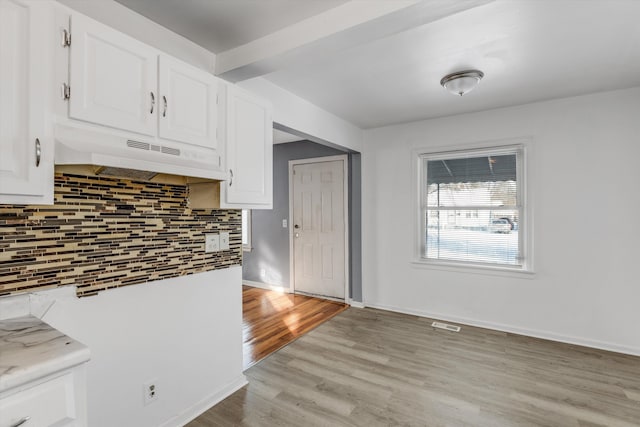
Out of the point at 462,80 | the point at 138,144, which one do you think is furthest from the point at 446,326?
the point at 138,144

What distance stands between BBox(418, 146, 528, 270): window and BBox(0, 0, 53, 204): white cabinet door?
3613 millimetres

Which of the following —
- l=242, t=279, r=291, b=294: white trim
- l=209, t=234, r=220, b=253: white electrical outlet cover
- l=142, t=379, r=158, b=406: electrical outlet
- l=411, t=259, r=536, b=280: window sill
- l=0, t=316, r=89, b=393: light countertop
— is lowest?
l=242, t=279, r=291, b=294: white trim

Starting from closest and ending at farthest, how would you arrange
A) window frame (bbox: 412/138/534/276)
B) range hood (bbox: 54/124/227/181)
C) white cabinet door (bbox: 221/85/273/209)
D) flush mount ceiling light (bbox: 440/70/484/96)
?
range hood (bbox: 54/124/227/181) < white cabinet door (bbox: 221/85/273/209) < flush mount ceiling light (bbox: 440/70/484/96) < window frame (bbox: 412/138/534/276)

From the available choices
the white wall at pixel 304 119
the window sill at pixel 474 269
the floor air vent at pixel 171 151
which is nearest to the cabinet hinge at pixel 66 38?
the floor air vent at pixel 171 151

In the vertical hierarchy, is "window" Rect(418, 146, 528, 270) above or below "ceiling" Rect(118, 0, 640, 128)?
below

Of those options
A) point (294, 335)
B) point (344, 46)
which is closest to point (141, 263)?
point (344, 46)

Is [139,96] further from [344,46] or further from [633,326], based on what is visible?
[633,326]

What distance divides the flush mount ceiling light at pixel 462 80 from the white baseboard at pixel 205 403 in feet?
9.32

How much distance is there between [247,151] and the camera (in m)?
2.08

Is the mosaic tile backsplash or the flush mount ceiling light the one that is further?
the flush mount ceiling light

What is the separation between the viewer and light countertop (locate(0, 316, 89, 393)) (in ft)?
2.93

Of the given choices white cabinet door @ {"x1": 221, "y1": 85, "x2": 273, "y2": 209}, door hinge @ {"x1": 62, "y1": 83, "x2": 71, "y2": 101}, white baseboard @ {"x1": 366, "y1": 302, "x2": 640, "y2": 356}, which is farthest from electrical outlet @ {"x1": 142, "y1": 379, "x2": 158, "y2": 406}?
white baseboard @ {"x1": 366, "y1": 302, "x2": 640, "y2": 356}

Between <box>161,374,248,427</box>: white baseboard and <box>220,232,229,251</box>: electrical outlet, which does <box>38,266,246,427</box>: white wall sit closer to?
<box>161,374,248,427</box>: white baseboard

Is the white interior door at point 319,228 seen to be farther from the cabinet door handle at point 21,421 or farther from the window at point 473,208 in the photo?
the cabinet door handle at point 21,421
